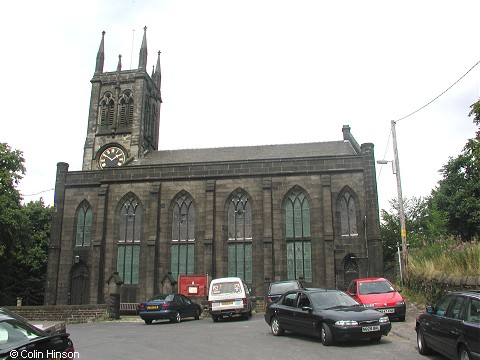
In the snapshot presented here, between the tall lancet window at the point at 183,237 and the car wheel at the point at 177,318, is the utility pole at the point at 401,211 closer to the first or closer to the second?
the car wheel at the point at 177,318

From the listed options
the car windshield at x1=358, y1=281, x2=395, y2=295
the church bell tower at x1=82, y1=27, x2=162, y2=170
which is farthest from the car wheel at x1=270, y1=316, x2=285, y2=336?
the church bell tower at x1=82, y1=27, x2=162, y2=170

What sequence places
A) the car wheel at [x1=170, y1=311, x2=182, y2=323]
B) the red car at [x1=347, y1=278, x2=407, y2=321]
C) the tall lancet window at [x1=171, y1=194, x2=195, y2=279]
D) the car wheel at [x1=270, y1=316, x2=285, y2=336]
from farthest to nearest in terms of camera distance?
the tall lancet window at [x1=171, y1=194, x2=195, y2=279]
the car wheel at [x1=170, y1=311, x2=182, y2=323]
the red car at [x1=347, y1=278, x2=407, y2=321]
the car wheel at [x1=270, y1=316, x2=285, y2=336]

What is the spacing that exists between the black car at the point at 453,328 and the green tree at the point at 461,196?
108 ft

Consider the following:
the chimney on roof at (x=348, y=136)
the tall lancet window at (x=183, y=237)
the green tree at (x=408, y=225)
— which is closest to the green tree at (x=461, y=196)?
the green tree at (x=408, y=225)

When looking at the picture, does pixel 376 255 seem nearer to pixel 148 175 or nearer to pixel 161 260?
pixel 161 260

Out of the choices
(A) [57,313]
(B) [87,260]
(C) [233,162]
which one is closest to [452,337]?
(A) [57,313]

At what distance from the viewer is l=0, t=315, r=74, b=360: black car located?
5656mm

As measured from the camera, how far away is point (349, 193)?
99.3ft

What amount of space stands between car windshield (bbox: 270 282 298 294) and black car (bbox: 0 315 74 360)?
13.6 meters

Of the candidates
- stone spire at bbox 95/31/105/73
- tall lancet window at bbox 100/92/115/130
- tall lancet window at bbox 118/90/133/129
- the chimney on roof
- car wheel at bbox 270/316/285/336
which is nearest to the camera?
car wheel at bbox 270/316/285/336

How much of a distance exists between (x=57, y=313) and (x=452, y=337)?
19729mm

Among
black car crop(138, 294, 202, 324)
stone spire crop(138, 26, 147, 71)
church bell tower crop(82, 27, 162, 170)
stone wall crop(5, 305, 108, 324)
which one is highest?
stone spire crop(138, 26, 147, 71)

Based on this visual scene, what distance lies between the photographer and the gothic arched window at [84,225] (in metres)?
33.2

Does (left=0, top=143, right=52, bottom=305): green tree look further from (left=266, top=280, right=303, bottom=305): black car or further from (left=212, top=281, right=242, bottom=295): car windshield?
(left=266, top=280, right=303, bottom=305): black car
